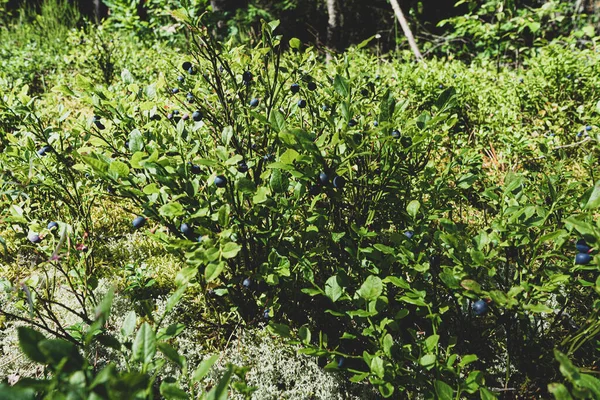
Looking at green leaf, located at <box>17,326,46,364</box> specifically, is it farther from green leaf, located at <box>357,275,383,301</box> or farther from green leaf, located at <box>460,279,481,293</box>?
green leaf, located at <box>460,279,481,293</box>

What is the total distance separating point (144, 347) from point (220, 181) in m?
0.48

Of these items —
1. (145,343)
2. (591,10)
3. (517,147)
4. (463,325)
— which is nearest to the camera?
(145,343)

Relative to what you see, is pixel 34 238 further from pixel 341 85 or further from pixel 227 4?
pixel 227 4

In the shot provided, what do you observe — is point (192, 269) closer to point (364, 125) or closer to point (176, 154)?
point (176, 154)

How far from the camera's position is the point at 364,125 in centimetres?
143

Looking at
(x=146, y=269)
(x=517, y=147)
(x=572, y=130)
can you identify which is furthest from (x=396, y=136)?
(x=572, y=130)

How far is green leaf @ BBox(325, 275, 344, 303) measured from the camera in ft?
3.63

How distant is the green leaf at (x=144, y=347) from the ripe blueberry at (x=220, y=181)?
44 cm

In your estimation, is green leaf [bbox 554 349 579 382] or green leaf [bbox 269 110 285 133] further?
green leaf [bbox 269 110 285 133]

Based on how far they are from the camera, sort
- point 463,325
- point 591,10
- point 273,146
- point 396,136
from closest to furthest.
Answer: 1. point 396,136
2. point 463,325
3. point 273,146
4. point 591,10

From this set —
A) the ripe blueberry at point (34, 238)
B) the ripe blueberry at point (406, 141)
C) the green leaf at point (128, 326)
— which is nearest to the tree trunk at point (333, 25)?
the ripe blueberry at point (406, 141)

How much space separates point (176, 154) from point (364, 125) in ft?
2.13

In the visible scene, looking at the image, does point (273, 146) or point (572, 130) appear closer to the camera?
point (273, 146)

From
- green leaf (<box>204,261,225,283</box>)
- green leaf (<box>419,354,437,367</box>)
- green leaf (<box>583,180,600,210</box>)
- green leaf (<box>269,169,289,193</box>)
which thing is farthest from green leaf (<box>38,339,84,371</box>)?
green leaf (<box>583,180,600,210</box>)
